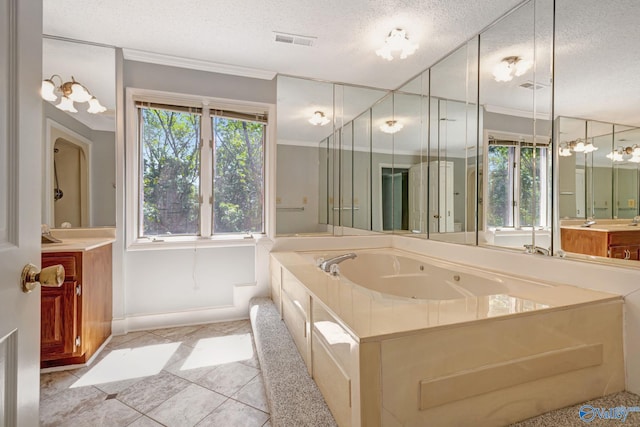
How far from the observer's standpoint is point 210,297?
268cm

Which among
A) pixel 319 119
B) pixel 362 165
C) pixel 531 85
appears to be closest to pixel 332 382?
pixel 531 85

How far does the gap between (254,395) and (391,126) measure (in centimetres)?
278

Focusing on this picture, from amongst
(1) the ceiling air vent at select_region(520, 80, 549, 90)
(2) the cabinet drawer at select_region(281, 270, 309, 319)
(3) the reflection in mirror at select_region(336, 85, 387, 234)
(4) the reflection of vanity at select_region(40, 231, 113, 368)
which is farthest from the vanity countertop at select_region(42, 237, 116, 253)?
(1) the ceiling air vent at select_region(520, 80, 549, 90)

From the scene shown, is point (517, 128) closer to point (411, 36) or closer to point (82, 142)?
point (411, 36)

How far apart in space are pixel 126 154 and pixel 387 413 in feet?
8.78

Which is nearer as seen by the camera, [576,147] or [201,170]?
[576,147]

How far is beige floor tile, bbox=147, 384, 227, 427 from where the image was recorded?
142cm

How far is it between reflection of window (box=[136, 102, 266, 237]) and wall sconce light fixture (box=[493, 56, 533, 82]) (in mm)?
2010

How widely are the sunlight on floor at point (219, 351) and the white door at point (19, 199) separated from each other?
1365 mm

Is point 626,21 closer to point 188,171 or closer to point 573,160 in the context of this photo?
point 573,160

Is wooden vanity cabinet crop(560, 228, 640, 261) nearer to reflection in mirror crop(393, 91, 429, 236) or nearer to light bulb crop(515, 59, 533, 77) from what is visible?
light bulb crop(515, 59, 533, 77)

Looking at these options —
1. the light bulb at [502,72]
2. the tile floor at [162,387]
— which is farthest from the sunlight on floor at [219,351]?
the light bulb at [502,72]

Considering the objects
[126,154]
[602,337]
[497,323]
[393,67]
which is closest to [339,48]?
[393,67]

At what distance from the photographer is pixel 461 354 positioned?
999 mm
